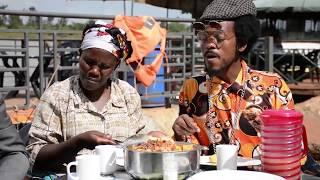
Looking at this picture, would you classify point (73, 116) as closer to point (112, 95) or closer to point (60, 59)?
point (112, 95)

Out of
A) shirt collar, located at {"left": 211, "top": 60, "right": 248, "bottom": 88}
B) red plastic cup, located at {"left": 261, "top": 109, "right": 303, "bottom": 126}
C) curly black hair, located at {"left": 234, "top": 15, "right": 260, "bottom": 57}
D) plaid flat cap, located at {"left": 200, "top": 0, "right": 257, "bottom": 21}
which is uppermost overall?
plaid flat cap, located at {"left": 200, "top": 0, "right": 257, "bottom": 21}

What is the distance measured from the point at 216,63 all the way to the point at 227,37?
Result: 0.14 meters

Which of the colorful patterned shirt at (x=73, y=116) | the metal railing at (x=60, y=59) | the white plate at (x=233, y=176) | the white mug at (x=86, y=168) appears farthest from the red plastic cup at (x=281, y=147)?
the metal railing at (x=60, y=59)

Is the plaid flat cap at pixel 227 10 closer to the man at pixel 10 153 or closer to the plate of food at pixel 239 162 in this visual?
the plate of food at pixel 239 162

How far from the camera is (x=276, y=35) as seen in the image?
17.0m

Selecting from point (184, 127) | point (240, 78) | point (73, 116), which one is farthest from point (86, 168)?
point (240, 78)

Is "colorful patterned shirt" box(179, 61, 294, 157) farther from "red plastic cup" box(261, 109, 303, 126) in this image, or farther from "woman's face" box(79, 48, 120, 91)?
"red plastic cup" box(261, 109, 303, 126)

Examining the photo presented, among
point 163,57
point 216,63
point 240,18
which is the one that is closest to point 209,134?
point 216,63

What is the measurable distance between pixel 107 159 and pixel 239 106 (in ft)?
2.67

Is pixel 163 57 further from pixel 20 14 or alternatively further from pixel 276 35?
pixel 276 35

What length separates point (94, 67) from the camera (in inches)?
108

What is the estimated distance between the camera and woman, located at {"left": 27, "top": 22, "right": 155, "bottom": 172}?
8.46 feet

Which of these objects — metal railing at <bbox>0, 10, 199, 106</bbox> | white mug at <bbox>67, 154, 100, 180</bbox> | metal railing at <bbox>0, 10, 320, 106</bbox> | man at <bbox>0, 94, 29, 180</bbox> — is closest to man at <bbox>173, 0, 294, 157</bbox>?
white mug at <bbox>67, 154, 100, 180</bbox>

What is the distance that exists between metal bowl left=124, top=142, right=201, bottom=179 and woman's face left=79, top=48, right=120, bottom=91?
915 mm
